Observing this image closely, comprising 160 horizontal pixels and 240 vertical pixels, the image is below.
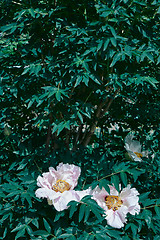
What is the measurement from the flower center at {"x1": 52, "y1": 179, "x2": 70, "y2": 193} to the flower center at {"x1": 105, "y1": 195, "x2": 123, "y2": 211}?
9.3 inches

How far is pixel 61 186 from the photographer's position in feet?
5.44

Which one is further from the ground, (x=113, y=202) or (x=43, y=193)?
(x=43, y=193)

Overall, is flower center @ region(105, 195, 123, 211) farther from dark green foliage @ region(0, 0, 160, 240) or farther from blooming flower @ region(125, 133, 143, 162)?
blooming flower @ region(125, 133, 143, 162)

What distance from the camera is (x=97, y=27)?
1.48 m

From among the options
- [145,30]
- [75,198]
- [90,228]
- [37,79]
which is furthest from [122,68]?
[90,228]

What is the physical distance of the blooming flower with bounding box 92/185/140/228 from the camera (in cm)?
163

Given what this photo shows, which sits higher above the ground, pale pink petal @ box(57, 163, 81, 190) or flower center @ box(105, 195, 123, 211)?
pale pink petal @ box(57, 163, 81, 190)

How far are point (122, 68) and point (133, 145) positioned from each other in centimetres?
58

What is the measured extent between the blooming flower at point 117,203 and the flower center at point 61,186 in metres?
0.15

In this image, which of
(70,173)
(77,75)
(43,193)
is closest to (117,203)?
(70,173)

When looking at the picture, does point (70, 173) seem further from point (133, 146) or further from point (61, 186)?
point (133, 146)

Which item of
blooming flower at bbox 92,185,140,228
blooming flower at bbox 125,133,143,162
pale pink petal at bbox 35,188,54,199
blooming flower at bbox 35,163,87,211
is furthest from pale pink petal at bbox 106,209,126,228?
blooming flower at bbox 125,133,143,162

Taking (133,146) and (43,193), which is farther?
(133,146)

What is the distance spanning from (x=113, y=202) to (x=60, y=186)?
0.31 m
